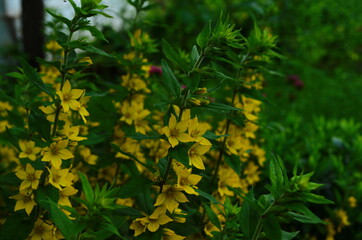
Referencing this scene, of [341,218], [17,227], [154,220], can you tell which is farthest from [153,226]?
[341,218]

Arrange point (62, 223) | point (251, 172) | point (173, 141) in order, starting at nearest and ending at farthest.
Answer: point (62, 223)
point (173, 141)
point (251, 172)

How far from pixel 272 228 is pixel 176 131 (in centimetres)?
31

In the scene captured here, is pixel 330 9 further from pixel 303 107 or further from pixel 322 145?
pixel 322 145

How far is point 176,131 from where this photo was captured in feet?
3.23

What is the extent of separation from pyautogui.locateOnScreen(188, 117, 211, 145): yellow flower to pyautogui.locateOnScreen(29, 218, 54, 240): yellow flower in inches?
16.4

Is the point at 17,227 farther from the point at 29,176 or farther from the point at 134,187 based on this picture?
the point at 134,187

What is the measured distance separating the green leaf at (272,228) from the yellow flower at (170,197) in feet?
0.62

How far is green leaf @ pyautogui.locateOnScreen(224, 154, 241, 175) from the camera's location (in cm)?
129

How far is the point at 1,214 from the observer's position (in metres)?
1.41

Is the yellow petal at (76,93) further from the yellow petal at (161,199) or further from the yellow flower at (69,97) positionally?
the yellow petal at (161,199)

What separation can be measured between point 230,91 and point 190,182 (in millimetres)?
544

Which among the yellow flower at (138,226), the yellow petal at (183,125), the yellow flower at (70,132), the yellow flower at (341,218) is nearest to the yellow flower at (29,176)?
the yellow flower at (70,132)

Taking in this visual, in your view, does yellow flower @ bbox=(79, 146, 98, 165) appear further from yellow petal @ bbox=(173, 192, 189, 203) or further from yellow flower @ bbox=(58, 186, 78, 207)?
yellow petal @ bbox=(173, 192, 189, 203)

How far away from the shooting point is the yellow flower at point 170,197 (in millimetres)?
973
